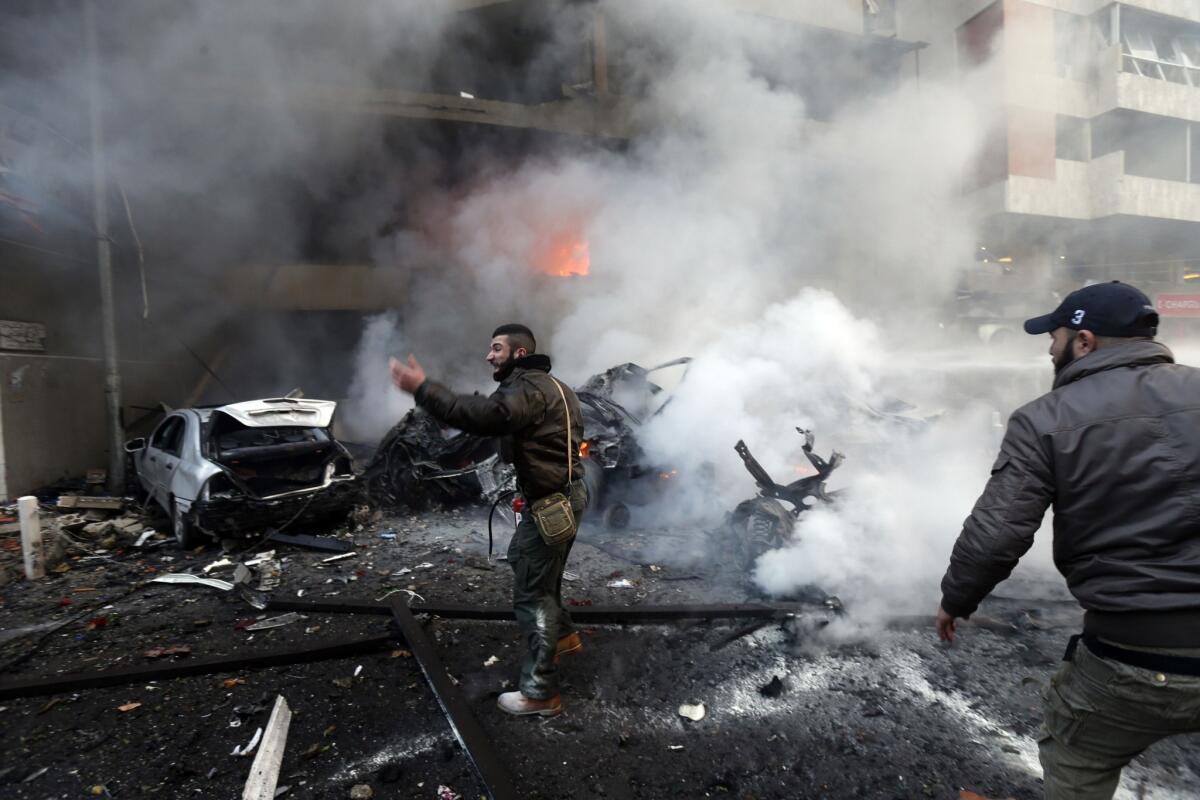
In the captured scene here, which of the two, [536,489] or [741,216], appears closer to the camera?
[536,489]

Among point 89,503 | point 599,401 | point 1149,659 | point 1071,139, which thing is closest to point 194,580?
point 89,503

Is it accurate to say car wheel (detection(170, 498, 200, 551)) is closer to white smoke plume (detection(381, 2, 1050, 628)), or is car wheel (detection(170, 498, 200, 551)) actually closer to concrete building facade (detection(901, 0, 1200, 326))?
white smoke plume (detection(381, 2, 1050, 628))

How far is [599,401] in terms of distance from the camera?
6.19m

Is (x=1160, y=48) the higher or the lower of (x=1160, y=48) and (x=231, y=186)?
the higher

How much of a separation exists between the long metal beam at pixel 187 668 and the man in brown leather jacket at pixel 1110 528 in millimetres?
2949

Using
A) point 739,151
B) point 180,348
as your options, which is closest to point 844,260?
point 739,151

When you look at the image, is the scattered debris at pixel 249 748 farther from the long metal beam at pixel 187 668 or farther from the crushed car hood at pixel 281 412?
the crushed car hood at pixel 281 412

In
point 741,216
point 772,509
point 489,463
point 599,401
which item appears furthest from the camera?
point 741,216

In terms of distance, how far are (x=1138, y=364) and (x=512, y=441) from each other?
7.08ft

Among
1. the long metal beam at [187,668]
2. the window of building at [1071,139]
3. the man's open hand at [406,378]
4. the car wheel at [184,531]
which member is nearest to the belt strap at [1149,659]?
the man's open hand at [406,378]

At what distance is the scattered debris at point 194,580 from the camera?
164 inches

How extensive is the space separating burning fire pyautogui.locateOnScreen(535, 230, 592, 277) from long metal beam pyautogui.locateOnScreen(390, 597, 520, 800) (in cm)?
1015

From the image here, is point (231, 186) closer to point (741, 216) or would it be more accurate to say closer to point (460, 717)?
point (741, 216)

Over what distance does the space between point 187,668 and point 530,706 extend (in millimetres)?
1838
